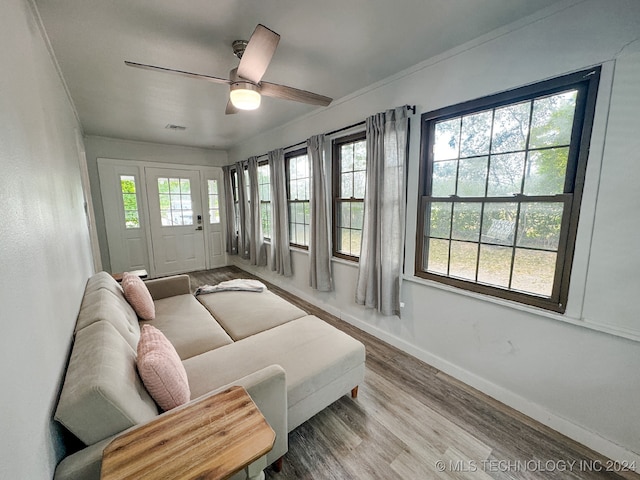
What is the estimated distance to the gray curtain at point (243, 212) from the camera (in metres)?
4.57

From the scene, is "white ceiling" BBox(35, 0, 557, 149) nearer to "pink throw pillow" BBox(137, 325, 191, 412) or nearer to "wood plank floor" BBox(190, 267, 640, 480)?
"pink throw pillow" BBox(137, 325, 191, 412)

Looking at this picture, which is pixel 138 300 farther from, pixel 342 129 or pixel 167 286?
pixel 342 129

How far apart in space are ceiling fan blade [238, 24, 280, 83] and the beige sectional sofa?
1.65 m

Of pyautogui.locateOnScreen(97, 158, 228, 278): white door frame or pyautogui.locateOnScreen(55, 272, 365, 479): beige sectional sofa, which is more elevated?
pyautogui.locateOnScreen(97, 158, 228, 278): white door frame

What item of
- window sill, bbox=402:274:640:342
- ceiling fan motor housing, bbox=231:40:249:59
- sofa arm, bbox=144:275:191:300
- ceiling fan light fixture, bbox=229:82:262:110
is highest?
ceiling fan motor housing, bbox=231:40:249:59

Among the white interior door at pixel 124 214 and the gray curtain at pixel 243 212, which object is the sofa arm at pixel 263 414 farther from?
the white interior door at pixel 124 214

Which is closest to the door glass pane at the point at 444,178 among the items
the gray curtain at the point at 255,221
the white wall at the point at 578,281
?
the white wall at the point at 578,281

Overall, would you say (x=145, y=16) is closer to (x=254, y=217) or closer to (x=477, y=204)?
(x=477, y=204)

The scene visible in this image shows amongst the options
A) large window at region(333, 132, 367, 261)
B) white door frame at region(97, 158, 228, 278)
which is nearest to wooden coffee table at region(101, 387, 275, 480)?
large window at region(333, 132, 367, 261)

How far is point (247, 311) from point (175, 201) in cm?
366

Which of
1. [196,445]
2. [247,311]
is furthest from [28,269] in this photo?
[247,311]

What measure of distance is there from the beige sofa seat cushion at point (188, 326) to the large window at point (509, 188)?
181 cm

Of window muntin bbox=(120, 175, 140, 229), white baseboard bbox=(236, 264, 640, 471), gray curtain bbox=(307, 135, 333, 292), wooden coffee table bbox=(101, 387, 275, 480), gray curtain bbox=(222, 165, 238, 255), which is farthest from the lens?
gray curtain bbox=(222, 165, 238, 255)

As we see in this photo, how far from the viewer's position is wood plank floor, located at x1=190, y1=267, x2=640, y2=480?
4.46 feet
